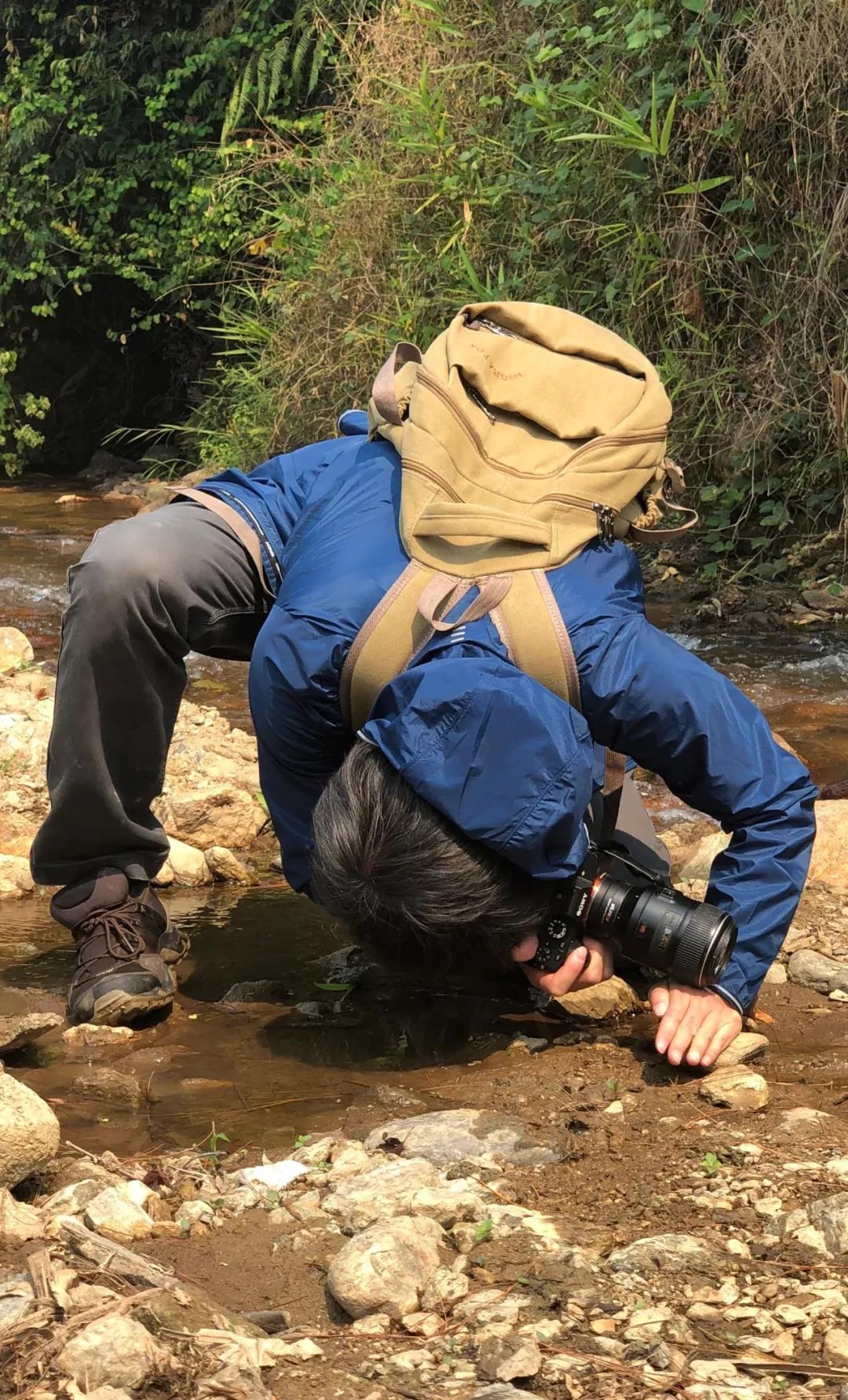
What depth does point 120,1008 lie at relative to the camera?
2600mm

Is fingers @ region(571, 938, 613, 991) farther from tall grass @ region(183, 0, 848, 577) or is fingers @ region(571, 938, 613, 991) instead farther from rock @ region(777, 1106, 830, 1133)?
tall grass @ region(183, 0, 848, 577)

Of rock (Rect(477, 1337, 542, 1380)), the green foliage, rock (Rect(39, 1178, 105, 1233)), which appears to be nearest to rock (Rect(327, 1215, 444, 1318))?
rock (Rect(477, 1337, 542, 1380))

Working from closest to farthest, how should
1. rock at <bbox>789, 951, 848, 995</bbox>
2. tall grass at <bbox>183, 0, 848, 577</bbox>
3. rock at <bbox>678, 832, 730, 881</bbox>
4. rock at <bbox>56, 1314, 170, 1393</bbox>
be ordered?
rock at <bbox>56, 1314, 170, 1393</bbox> < rock at <bbox>789, 951, 848, 995</bbox> < rock at <bbox>678, 832, 730, 881</bbox> < tall grass at <bbox>183, 0, 848, 577</bbox>

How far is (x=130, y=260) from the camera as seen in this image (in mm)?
11094

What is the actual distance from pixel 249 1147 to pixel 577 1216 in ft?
1.76

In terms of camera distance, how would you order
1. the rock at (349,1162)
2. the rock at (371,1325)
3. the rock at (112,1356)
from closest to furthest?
the rock at (112,1356)
the rock at (371,1325)
the rock at (349,1162)

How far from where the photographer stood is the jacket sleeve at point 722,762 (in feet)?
7.24

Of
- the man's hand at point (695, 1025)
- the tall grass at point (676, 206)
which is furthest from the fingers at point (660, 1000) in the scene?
the tall grass at point (676, 206)

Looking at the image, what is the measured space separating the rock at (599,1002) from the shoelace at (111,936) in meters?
0.77

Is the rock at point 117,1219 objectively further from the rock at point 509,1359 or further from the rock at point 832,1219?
the rock at point 832,1219

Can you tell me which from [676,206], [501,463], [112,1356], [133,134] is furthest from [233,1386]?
[133,134]

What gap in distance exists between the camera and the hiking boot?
262 centimetres

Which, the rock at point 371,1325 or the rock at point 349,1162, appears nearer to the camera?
the rock at point 371,1325

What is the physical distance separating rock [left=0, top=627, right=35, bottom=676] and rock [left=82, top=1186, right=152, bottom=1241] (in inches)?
135
